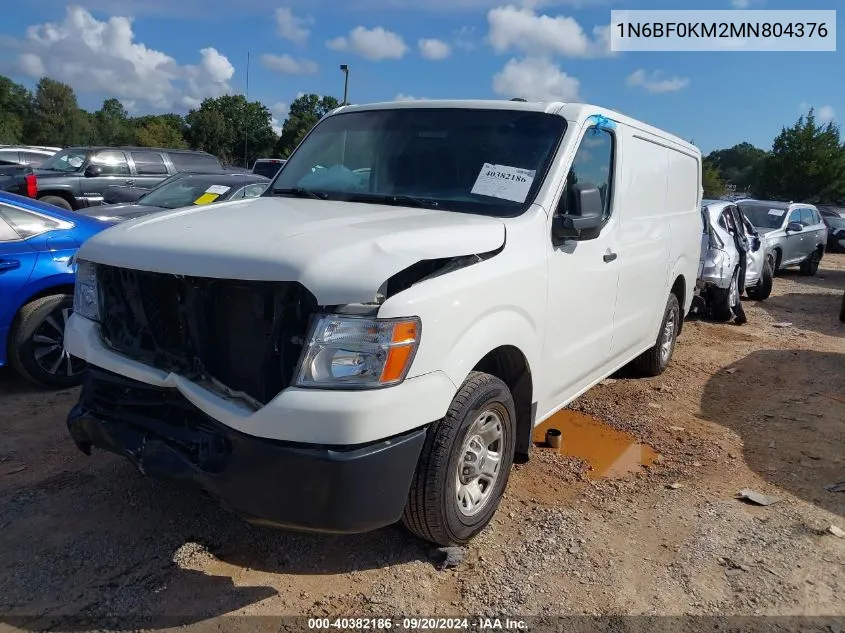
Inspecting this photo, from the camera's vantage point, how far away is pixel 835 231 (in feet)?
72.9

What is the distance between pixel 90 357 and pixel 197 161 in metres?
12.6

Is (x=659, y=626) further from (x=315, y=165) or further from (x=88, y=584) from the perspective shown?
(x=315, y=165)

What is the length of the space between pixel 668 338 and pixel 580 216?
129 inches

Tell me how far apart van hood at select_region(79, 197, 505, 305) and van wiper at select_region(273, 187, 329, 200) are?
0.44 m

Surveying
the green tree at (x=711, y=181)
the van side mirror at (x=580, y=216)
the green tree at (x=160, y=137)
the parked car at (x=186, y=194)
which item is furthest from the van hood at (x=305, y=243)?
the green tree at (x=160, y=137)

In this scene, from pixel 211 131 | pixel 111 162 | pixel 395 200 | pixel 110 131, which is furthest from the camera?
pixel 110 131

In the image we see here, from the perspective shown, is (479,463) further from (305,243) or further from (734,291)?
(734,291)

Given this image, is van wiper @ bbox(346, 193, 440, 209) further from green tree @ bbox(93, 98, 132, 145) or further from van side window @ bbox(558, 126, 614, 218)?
green tree @ bbox(93, 98, 132, 145)

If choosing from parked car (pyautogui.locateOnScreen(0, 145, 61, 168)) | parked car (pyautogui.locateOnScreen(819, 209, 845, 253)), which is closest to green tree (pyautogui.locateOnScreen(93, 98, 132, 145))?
parked car (pyautogui.locateOnScreen(0, 145, 61, 168))

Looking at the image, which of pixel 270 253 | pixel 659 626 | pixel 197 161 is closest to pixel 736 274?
pixel 659 626

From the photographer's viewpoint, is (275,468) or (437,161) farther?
(437,161)

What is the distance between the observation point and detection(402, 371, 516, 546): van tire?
2.71 metres

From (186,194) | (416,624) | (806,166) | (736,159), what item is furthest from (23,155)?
(736,159)

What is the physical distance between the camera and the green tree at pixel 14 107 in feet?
193
